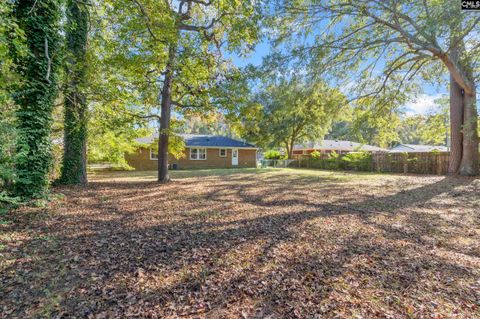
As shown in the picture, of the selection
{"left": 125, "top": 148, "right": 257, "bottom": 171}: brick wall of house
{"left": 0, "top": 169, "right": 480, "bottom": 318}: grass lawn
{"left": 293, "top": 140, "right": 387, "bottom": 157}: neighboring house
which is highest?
{"left": 293, "top": 140, "right": 387, "bottom": 157}: neighboring house

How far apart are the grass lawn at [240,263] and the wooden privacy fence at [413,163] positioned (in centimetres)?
1048

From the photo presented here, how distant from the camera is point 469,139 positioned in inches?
449

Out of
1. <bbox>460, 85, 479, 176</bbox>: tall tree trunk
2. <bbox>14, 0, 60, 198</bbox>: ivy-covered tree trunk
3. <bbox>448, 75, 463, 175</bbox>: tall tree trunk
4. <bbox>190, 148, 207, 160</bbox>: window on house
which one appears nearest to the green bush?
<bbox>448, 75, 463, 175</bbox>: tall tree trunk

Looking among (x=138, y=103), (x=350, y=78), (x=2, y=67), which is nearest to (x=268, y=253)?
(x=2, y=67)

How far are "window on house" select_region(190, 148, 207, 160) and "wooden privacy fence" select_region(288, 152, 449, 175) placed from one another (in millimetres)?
11125

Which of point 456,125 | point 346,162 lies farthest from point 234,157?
point 456,125

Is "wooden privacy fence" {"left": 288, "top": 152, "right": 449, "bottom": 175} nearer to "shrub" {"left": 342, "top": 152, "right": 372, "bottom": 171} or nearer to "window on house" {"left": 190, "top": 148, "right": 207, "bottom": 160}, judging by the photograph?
"shrub" {"left": 342, "top": 152, "right": 372, "bottom": 171}

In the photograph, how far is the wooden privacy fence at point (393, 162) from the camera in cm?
1416

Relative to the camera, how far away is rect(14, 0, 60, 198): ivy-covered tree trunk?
18.3 feet

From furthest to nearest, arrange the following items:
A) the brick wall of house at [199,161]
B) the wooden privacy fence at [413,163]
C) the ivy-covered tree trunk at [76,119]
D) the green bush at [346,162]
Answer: the brick wall of house at [199,161]
the green bush at [346,162]
the wooden privacy fence at [413,163]
the ivy-covered tree trunk at [76,119]

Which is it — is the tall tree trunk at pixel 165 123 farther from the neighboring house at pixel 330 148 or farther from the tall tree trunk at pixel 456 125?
the neighboring house at pixel 330 148

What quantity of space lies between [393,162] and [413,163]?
1264 millimetres

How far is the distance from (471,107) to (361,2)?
8.27 meters

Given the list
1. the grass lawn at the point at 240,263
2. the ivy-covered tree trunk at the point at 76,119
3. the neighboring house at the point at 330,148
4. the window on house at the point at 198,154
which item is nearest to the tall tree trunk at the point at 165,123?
the ivy-covered tree trunk at the point at 76,119
